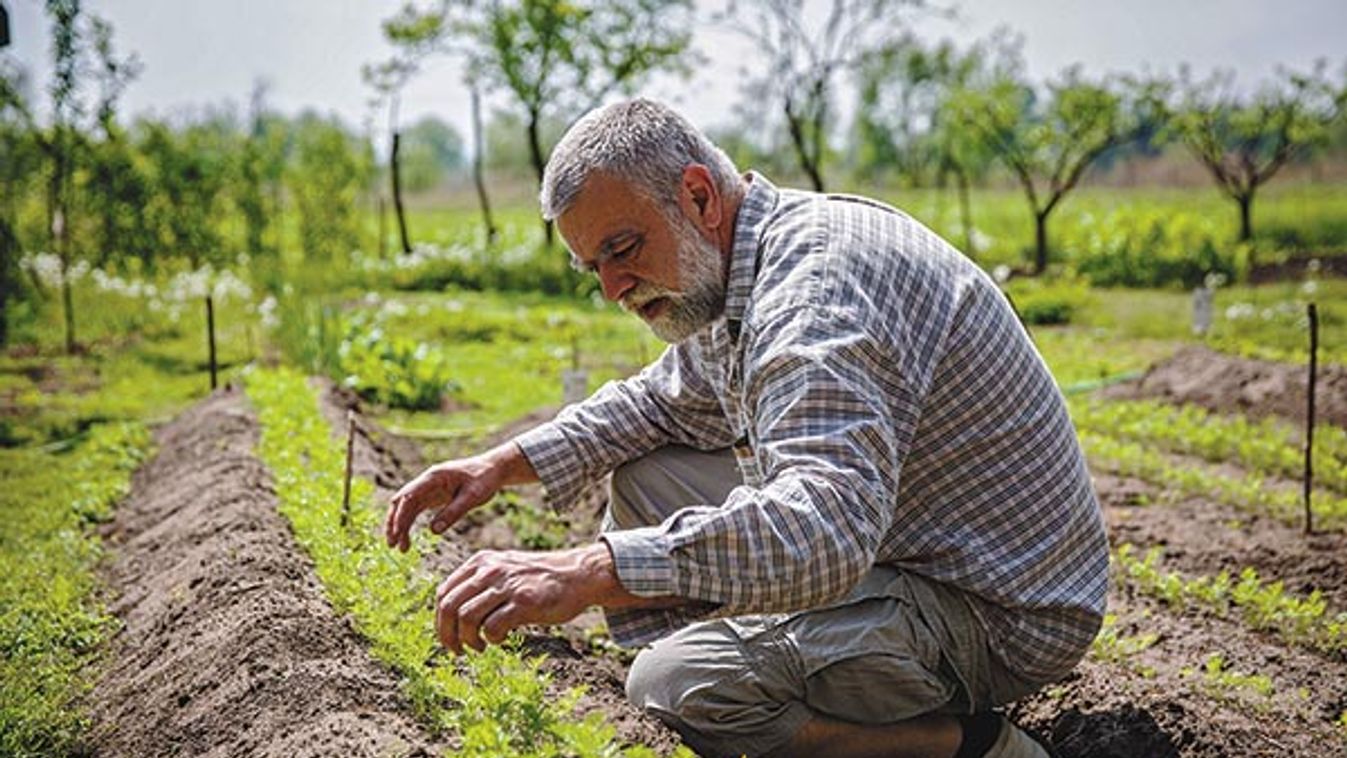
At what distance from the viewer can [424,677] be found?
3.04 m

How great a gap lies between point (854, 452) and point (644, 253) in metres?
0.74

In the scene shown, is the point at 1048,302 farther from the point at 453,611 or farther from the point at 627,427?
the point at 453,611

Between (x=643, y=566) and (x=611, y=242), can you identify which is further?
(x=611, y=242)

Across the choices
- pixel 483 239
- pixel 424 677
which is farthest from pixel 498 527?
pixel 483 239

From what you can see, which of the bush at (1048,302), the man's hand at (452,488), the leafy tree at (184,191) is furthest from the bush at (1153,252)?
the man's hand at (452,488)

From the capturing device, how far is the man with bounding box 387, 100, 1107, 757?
8.11 feet

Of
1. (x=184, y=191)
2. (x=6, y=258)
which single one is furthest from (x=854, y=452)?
(x=184, y=191)

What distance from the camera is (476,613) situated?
2242mm

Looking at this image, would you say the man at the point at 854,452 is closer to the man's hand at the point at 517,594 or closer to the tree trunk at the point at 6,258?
the man's hand at the point at 517,594

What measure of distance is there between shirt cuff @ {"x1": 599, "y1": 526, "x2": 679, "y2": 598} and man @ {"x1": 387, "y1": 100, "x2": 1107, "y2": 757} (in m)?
0.04

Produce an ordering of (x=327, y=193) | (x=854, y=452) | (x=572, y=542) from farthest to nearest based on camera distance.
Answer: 1. (x=327, y=193)
2. (x=572, y=542)
3. (x=854, y=452)

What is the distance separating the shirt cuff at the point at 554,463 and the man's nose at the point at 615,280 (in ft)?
2.23

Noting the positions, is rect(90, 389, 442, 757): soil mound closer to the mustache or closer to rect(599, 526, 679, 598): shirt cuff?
rect(599, 526, 679, 598): shirt cuff

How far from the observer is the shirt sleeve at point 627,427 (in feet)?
11.3
